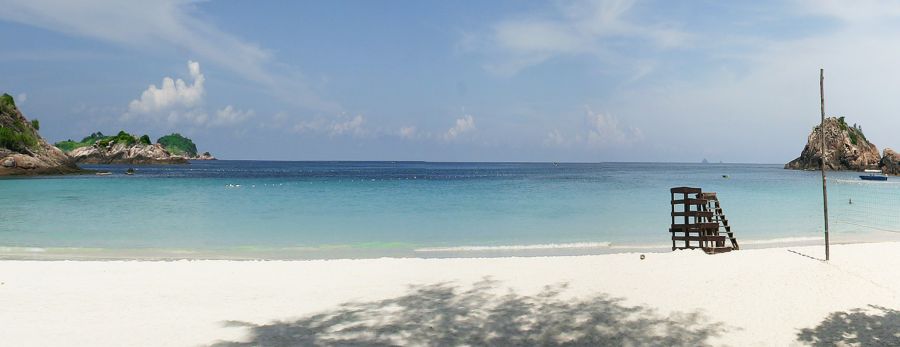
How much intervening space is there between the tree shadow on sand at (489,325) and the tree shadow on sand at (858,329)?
155cm

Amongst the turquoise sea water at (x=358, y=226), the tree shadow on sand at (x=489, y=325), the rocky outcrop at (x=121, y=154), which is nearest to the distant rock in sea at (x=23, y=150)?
the turquoise sea water at (x=358, y=226)

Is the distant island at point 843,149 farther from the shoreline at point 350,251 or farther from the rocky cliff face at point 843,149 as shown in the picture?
the shoreline at point 350,251

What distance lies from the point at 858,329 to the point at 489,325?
6.49 m

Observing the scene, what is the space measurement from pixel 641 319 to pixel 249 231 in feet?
75.8

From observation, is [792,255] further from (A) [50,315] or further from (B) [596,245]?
(A) [50,315]

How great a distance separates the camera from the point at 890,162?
378ft

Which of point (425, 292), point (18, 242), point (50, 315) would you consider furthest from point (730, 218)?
point (18, 242)

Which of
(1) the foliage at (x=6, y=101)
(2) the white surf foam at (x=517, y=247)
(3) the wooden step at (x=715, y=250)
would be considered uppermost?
(1) the foliage at (x=6, y=101)

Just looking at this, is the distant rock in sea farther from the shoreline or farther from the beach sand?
the beach sand

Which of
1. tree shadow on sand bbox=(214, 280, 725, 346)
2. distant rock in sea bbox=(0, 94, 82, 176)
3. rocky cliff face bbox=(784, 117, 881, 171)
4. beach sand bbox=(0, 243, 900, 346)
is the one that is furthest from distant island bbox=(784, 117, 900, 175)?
distant rock in sea bbox=(0, 94, 82, 176)

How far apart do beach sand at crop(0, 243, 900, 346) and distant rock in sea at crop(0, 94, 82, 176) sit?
277ft

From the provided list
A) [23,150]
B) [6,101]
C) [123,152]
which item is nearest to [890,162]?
[23,150]

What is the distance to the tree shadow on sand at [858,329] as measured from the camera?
27.7 feet

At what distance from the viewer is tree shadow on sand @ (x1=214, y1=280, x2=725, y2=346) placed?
8516 mm
